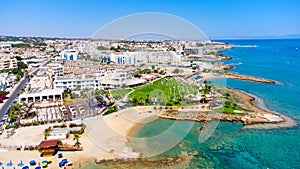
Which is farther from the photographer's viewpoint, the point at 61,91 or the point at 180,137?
the point at 61,91

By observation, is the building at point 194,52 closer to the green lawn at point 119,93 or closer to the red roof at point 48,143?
the green lawn at point 119,93

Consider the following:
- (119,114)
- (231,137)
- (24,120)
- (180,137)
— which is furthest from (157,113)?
(24,120)

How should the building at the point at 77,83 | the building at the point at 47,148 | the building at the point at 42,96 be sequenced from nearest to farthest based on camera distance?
1. the building at the point at 47,148
2. the building at the point at 42,96
3. the building at the point at 77,83

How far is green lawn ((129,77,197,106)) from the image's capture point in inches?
444

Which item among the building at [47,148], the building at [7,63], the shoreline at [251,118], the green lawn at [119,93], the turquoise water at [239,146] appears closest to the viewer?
the turquoise water at [239,146]

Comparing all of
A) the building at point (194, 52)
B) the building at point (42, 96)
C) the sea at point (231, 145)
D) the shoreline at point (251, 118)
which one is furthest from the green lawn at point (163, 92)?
the building at point (194, 52)

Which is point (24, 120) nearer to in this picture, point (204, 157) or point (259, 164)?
point (204, 157)

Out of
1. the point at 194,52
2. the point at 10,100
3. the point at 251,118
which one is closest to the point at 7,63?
the point at 10,100

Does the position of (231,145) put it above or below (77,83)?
below

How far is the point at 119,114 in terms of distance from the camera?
980 centimetres

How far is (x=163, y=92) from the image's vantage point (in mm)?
13195

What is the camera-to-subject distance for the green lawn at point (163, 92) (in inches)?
444

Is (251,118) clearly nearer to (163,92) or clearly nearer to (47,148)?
(163,92)

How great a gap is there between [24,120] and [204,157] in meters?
6.80
